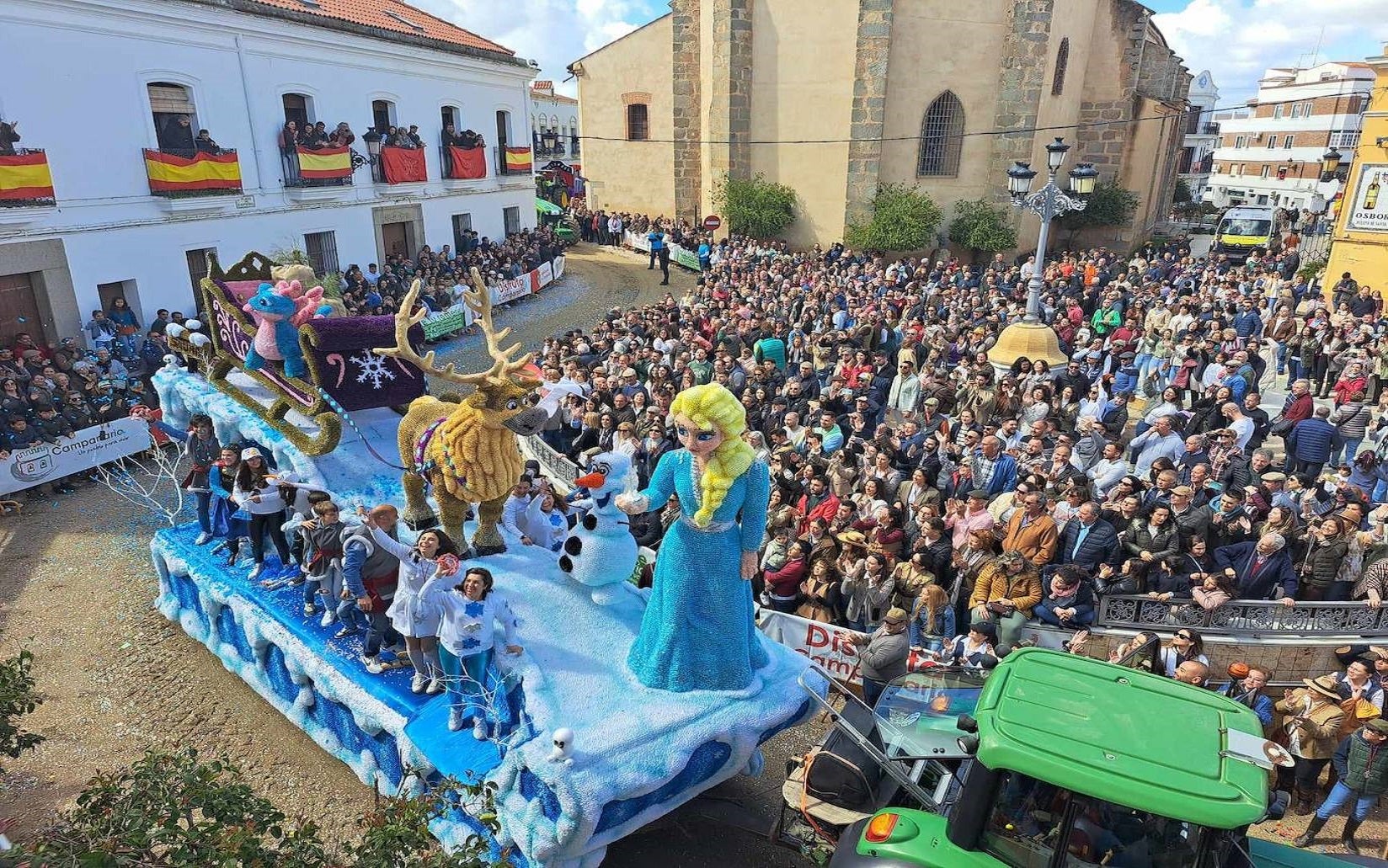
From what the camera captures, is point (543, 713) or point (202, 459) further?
point (202, 459)

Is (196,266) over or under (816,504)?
over

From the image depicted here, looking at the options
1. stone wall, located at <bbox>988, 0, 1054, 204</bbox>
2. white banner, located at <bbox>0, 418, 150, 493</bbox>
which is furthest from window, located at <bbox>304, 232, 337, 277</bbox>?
stone wall, located at <bbox>988, 0, 1054, 204</bbox>

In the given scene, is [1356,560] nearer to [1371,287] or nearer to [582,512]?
[582,512]

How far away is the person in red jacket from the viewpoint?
8.40 m

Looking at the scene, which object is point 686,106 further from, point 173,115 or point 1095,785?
point 1095,785

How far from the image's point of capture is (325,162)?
19484 mm

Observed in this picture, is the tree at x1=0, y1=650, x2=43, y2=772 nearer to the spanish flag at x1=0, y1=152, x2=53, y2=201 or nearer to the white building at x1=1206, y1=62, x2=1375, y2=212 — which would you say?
the spanish flag at x1=0, y1=152, x2=53, y2=201

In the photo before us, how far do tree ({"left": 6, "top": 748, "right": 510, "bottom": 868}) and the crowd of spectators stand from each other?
14.0 ft

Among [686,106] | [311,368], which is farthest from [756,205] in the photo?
[311,368]

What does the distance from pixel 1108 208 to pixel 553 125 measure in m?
36.2

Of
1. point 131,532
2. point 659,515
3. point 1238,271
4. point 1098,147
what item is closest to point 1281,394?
point 1238,271

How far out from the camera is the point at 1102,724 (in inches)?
172

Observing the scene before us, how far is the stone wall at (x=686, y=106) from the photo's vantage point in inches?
1163

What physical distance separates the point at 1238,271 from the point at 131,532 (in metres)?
23.1
